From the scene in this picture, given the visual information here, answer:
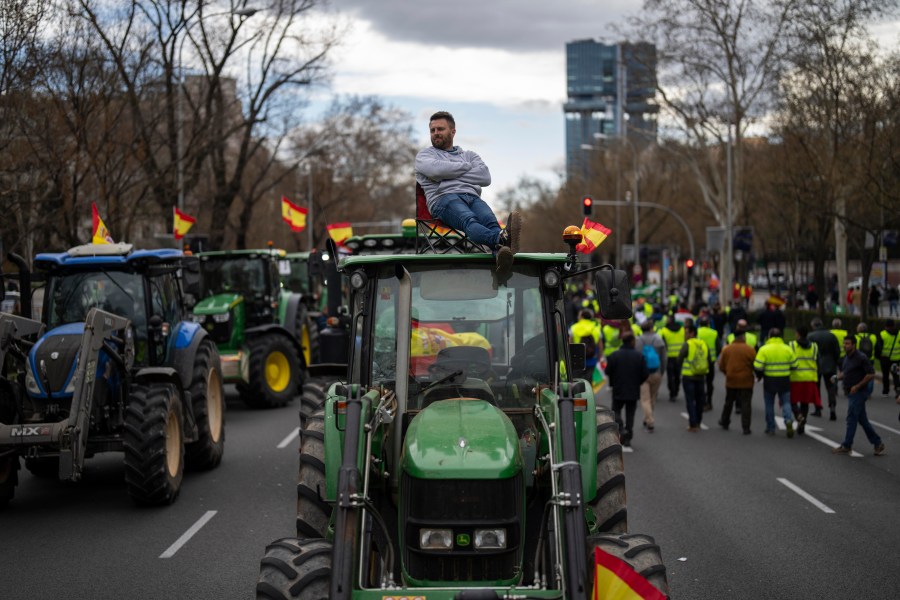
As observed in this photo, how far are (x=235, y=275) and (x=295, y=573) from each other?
16718 mm

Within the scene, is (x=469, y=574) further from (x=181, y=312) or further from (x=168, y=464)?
(x=181, y=312)

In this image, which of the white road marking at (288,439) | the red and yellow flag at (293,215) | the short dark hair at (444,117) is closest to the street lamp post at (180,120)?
the red and yellow flag at (293,215)

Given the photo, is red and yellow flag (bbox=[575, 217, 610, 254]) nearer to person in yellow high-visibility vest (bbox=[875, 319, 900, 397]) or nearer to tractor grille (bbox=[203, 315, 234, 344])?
tractor grille (bbox=[203, 315, 234, 344])

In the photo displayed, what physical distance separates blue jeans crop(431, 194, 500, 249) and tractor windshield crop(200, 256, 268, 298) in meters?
14.3

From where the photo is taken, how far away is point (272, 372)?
21891mm

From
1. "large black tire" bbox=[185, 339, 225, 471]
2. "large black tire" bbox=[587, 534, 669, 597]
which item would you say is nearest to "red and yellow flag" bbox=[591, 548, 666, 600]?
"large black tire" bbox=[587, 534, 669, 597]

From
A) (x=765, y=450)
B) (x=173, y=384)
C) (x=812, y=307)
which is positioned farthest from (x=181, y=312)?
(x=812, y=307)

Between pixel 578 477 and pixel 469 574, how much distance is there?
78cm

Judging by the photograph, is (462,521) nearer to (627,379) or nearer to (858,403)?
(627,379)

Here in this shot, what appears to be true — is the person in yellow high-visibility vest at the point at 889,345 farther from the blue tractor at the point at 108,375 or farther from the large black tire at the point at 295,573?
the large black tire at the point at 295,573

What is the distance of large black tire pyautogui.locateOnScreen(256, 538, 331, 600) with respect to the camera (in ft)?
19.1

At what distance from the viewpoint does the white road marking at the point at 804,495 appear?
12086 millimetres

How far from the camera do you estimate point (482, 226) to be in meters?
7.79

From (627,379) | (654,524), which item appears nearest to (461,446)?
(654,524)
